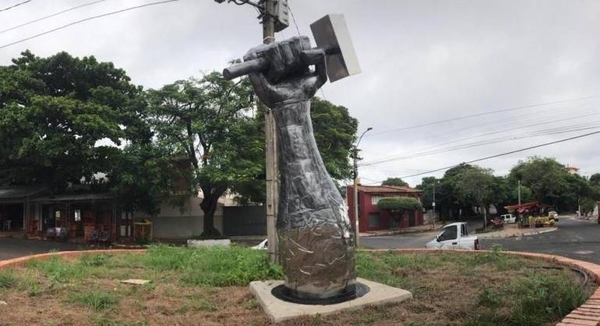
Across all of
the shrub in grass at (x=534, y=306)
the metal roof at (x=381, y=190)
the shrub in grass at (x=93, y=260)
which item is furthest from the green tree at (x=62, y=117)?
the metal roof at (x=381, y=190)

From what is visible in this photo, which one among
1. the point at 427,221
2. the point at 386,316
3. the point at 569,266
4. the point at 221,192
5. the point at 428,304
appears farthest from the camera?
the point at 427,221

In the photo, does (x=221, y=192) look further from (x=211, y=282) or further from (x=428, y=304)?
(x=428, y=304)

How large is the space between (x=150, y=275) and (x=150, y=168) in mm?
14467

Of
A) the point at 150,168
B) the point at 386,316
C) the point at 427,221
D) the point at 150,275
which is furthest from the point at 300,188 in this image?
the point at 427,221

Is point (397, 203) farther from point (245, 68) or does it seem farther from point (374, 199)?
point (245, 68)

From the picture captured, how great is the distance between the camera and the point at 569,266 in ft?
27.5

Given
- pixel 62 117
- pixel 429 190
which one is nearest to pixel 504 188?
pixel 429 190

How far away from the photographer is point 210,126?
24.5m

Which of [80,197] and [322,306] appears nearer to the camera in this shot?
[322,306]

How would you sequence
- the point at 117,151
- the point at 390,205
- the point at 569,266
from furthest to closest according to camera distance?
1. the point at 390,205
2. the point at 117,151
3. the point at 569,266

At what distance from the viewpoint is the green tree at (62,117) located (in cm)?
A: 2397

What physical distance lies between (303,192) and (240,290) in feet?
7.22

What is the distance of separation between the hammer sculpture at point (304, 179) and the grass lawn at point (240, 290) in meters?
0.65

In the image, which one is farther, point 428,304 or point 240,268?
point 240,268
